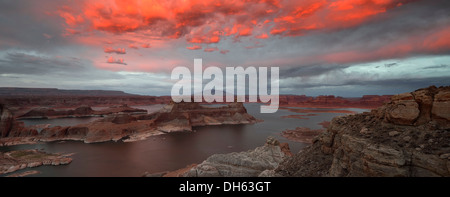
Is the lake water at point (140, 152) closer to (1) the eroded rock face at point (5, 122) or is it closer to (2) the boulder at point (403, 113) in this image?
(1) the eroded rock face at point (5, 122)

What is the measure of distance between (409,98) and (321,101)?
132 meters

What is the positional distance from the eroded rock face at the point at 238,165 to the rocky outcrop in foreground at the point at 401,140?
19.9 ft

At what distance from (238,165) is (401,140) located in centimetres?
1096

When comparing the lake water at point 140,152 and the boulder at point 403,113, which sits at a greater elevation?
the boulder at point 403,113

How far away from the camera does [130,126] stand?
124ft

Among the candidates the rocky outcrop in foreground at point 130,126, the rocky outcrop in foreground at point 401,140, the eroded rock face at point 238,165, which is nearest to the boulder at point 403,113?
the rocky outcrop in foreground at point 401,140

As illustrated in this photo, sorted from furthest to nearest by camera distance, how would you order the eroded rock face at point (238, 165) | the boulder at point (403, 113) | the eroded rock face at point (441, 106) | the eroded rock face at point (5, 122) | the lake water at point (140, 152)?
the eroded rock face at point (5, 122) < the lake water at point (140, 152) < the eroded rock face at point (238, 165) < the boulder at point (403, 113) < the eroded rock face at point (441, 106)

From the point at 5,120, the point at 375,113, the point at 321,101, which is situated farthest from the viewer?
the point at 321,101

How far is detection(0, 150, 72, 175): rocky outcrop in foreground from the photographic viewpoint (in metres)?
19.0

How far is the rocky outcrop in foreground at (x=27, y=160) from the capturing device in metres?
19.0

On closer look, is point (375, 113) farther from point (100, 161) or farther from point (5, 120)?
point (5, 120)

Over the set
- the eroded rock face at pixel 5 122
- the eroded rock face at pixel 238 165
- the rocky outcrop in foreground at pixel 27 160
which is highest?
the eroded rock face at pixel 5 122

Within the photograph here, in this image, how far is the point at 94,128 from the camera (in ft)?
109
